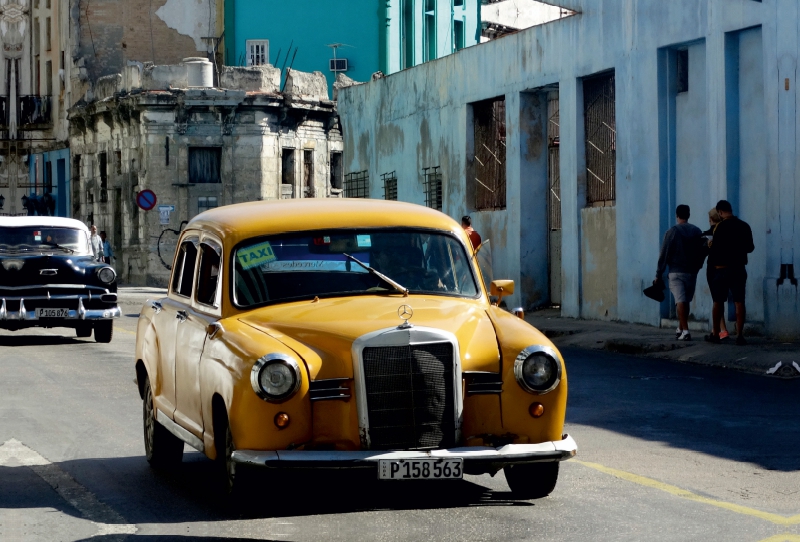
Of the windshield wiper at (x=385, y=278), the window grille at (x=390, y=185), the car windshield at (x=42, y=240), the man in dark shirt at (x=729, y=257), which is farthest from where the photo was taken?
the window grille at (x=390, y=185)

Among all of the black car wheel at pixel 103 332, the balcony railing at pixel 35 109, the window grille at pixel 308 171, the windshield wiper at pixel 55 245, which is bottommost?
the black car wheel at pixel 103 332

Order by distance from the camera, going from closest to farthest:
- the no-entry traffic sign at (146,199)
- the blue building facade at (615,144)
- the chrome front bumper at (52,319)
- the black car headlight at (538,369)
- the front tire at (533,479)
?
the black car headlight at (538,369), the front tire at (533,479), the blue building facade at (615,144), the chrome front bumper at (52,319), the no-entry traffic sign at (146,199)

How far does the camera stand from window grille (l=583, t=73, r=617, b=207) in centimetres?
→ 2542

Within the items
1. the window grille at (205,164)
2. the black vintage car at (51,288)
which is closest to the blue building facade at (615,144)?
the black vintage car at (51,288)

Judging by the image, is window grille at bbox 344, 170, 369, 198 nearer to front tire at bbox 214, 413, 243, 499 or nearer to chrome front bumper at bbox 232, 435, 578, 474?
front tire at bbox 214, 413, 243, 499

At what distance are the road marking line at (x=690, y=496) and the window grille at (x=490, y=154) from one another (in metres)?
20.2

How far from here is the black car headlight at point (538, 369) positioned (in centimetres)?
787

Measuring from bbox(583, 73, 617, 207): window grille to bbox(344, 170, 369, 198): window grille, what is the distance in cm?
1143

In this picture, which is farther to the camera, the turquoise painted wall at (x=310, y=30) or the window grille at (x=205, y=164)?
the turquoise painted wall at (x=310, y=30)

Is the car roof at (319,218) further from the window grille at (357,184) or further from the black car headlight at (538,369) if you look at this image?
the window grille at (357,184)

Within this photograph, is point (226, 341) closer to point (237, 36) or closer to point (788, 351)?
point (788, 351)

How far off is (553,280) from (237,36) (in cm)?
2917

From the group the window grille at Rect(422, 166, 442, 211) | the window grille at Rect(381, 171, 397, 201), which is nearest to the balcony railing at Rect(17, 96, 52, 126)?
the window grille at Rect(381, 171, 397, 201)

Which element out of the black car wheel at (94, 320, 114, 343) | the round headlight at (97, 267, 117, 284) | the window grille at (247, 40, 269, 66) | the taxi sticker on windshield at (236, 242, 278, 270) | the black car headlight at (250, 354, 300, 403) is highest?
the window grille at (247, 40, 269, 66)
